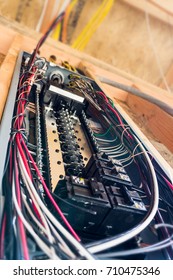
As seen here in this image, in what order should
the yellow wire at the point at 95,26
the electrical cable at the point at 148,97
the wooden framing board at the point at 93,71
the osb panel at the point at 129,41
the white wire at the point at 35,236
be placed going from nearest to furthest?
the white wire at the point at 35,236
the wooden framing board at the point at 93,71
the electrical cable at the point at 148,97
the yellow wire at the point at 95,26
the osb panel at the point at 129,41

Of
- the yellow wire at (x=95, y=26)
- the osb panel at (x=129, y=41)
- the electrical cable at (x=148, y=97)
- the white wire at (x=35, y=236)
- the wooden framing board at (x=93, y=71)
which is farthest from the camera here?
the osb panel at (x=129, y=41)

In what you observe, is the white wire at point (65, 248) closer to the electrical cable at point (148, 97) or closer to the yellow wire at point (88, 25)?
the electrical cable at point (148, 97)

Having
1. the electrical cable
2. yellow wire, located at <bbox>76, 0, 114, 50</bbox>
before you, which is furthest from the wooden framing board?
yellow wire, located at <bbox>76, 0, 114, 50</bbox>

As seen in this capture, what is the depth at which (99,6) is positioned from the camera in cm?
224

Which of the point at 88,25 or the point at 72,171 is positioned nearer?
the point at 72,171

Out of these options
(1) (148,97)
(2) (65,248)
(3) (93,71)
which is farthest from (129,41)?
(2) (65,248)

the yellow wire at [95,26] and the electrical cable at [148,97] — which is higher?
the yellow wire at [95,26]

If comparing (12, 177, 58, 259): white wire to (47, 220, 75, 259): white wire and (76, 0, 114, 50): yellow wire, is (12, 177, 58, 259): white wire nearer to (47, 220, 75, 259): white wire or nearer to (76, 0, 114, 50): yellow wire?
(47, 220, 75, 259): white wire

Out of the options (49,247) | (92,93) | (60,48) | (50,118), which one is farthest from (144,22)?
(49,247)

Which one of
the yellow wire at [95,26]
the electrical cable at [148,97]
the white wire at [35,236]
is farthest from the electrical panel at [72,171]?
the yellow wire at [95,26]

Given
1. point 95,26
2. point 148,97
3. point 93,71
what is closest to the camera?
point 148,97

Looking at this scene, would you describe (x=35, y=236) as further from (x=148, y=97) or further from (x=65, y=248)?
(x=148, y=97)

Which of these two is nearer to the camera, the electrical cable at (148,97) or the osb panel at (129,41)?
the electrical cable at (148,97)
